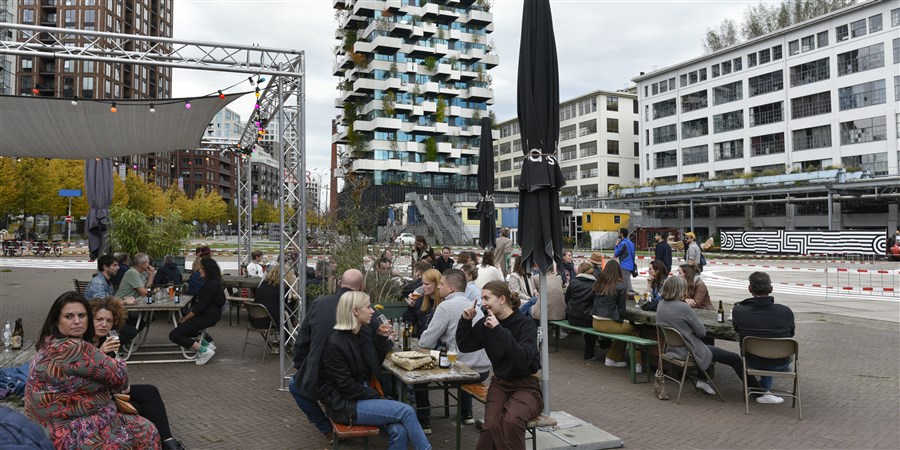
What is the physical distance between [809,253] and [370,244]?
34.7m

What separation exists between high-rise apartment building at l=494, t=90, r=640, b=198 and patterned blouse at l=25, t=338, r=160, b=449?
6899 cm

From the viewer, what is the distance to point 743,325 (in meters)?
6.54

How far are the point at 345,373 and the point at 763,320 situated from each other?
4780 millimetres

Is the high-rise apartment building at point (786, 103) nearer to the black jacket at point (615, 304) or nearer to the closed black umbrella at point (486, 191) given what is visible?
the closed black umbrella at point (486, 191)

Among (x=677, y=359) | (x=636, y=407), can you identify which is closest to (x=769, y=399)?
(x=677, y=359)

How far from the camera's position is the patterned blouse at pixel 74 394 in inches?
149

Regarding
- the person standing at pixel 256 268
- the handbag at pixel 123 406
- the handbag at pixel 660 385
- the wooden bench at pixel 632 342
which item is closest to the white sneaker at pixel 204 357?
the handbag at pixel 123 406

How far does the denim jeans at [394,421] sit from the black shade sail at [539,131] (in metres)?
1.94

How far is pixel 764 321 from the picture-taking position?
6461 mm

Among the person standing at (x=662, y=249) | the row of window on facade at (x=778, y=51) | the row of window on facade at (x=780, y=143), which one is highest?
the row of window on facade at (x=778, y=51)

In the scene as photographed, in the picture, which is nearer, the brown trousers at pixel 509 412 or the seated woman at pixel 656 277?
the brown trousers at pixel 509 412

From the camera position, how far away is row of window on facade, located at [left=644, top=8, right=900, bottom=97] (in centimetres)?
4553

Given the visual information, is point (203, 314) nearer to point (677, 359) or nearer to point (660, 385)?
point (660, 385)

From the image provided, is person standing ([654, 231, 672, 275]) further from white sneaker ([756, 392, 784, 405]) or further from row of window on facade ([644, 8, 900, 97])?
row of window on facade ([644, 8, 900, 97])
